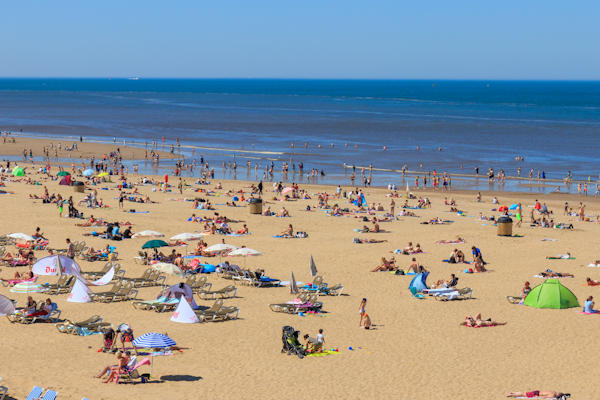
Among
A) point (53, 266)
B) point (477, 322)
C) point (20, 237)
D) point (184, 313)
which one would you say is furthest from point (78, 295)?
point (477, 322)

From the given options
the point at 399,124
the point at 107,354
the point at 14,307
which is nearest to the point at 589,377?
the point at 107,354

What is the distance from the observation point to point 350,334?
20016 millimetres

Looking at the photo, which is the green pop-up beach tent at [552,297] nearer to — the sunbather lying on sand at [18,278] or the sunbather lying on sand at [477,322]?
the sunbather lying on sand at [477,322]

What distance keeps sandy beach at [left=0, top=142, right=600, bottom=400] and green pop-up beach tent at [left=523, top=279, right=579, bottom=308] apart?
0.24 meters

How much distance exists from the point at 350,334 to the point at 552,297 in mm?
6753

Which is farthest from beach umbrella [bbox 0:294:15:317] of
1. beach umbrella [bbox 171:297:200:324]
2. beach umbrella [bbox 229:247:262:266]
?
beach umbrella [bbox 229:247:262:266]

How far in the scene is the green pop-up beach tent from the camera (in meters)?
22.7

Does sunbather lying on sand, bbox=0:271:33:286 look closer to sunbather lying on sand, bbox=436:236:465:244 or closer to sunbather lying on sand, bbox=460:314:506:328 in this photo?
sunbather lying on sand, bbox=460:314:506:328

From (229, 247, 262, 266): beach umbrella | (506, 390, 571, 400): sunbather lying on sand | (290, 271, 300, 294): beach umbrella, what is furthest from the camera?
(229, 247, 262, 266): beach umbrella

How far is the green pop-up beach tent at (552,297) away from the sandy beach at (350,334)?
240 mm

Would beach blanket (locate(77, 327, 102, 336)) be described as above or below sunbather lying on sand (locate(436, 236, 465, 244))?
above

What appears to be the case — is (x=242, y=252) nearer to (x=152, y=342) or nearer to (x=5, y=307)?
(x=5, y=307)

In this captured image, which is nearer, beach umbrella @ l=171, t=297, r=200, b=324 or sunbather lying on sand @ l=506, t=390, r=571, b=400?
sunbather lying on sand @ l=506, t=390, r=571, b=400

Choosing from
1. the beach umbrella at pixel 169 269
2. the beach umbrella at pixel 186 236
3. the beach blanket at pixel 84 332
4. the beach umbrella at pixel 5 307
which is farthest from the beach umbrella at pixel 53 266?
the beach umbrella at pixel 186 236
